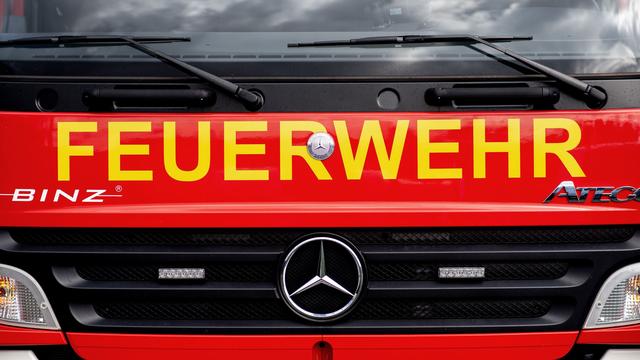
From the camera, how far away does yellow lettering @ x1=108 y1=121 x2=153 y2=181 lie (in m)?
2.91

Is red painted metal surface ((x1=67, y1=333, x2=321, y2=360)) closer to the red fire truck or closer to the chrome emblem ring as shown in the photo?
the red fire truck

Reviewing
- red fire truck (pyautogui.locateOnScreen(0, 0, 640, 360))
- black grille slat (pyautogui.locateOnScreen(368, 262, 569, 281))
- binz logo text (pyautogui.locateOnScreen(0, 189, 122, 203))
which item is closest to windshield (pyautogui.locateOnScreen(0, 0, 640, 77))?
red fire truck (pyautogui.locateOnScreen(0, 0, 640, 360))

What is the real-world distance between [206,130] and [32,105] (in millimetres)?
670

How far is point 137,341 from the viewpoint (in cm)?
297

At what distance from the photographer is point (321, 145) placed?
9.52 ft

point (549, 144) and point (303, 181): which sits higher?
point (549, 144)

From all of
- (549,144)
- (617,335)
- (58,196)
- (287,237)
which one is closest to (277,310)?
(287,237)

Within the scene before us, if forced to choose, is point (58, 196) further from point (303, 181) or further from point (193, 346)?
point (303, 181)

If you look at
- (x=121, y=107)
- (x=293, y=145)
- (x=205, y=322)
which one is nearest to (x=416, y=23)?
(x=293, y=145)

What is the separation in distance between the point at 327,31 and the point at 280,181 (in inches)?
24.6

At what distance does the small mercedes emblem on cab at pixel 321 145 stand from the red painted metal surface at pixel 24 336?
4.04 feet

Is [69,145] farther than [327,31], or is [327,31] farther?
[327,31]

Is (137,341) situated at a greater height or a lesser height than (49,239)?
lesser

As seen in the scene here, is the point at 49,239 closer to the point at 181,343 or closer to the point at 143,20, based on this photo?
the point at 181,343
